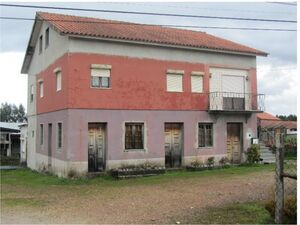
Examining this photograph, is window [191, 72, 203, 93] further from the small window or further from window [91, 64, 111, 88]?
the small window

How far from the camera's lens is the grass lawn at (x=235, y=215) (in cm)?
944

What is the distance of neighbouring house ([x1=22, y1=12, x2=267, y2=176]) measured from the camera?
20.3 metres

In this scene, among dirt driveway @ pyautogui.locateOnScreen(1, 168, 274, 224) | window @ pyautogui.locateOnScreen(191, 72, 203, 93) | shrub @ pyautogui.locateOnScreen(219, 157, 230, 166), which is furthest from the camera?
shrub @ pyautogui.locateOnScreen(219, 157, 230, 166)

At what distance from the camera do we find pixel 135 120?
21.5 meters

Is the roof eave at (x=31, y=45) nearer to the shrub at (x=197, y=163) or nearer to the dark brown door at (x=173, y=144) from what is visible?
the dark brown door at (x=173, y=144)

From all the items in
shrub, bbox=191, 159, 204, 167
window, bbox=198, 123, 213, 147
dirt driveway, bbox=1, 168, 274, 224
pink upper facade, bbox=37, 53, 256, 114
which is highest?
pink upper facade, bbox=37, 53, 256, 114

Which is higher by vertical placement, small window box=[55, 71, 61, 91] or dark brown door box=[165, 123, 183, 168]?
small window box=[55, 71, 61, 91]

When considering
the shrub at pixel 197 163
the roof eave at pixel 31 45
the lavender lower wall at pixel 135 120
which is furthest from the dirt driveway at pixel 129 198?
the roof eave at pixel 31 45

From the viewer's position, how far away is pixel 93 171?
67.4 ft

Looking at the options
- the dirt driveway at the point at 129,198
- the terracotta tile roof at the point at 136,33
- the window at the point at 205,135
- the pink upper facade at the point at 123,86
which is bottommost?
the dirt driveway at the point at 129,198

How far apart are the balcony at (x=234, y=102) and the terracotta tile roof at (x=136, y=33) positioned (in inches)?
97.3

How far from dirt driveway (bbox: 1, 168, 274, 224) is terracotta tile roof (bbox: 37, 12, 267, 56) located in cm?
722

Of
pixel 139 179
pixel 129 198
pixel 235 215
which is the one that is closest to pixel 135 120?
pixel 139 179

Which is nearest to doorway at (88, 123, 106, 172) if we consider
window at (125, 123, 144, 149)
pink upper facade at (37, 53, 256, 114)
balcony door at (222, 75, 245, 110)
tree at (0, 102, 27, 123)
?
pink upper facade at (37, 53, 256, 114)
